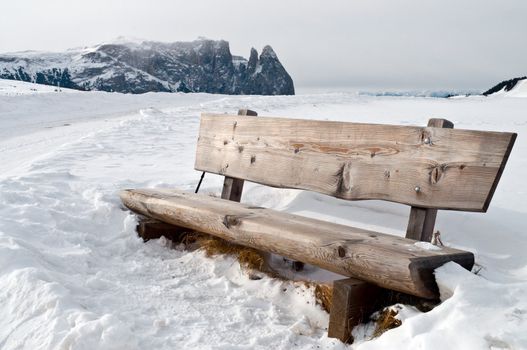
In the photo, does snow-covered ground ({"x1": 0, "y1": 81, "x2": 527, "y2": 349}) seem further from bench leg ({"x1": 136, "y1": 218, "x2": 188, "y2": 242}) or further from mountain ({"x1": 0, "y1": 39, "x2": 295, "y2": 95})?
mountain ({"x1": 0, "y1": 39, "x2": 295, "y2": 95})

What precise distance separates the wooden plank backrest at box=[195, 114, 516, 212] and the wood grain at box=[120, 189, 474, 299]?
364mm

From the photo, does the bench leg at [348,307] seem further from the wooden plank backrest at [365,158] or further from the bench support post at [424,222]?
the wooden plank backrest at [365,158]

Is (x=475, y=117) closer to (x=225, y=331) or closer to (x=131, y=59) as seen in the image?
(x=225, y=331)

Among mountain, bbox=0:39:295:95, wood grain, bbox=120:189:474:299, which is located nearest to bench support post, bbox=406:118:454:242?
wood grain, bbox=120:189:474:299

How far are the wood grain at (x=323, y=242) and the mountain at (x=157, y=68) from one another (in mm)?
121904

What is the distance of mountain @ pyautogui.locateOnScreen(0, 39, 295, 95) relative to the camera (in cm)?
12500

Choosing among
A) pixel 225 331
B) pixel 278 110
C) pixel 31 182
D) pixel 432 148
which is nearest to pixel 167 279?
pixel 225 331

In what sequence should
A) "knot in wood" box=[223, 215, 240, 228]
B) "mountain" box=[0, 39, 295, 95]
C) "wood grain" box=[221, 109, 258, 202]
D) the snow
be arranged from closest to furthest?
1. "knot in wood" box=[223, 215, 240, 228]
2. "wood grain" box=[221, 109, 258, 202]
3. the snow
4. "mountain" box=[0, 39, 295, 95]

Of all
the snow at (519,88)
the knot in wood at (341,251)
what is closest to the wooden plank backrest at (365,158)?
the knot in wood at (341,251)

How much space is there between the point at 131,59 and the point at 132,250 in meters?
151

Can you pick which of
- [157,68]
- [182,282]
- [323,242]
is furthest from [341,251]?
[157,68]

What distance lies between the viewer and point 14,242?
3.33m

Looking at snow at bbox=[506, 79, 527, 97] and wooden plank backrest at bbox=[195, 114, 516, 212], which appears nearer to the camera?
wooden plank backrest at bbox=[195, 114, 516, 212]

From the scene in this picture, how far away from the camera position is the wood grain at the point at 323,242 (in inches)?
90.4
